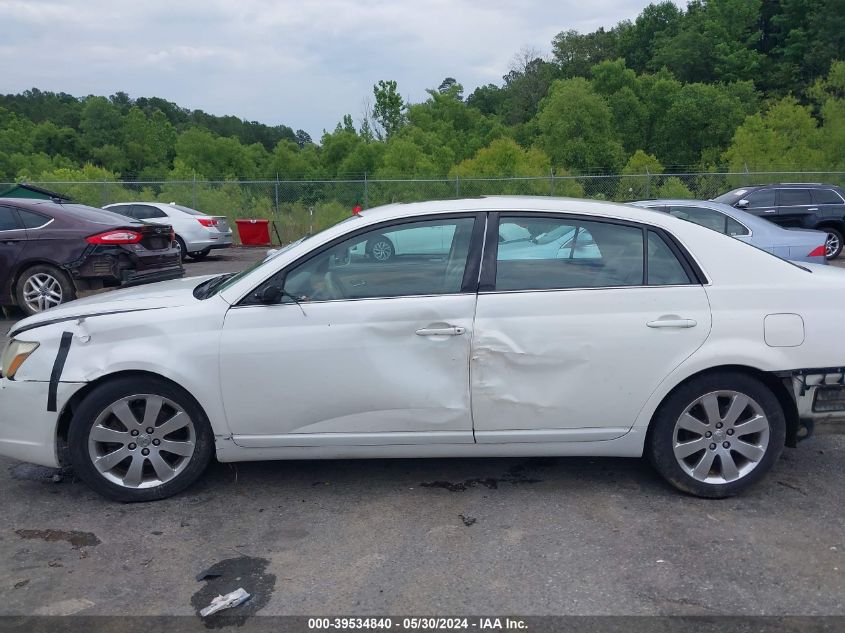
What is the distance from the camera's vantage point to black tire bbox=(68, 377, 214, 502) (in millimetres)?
4250

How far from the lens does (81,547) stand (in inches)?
154

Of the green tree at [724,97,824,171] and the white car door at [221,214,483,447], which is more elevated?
the green tree at [724,97,824,171]

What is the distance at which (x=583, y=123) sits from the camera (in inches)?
1502

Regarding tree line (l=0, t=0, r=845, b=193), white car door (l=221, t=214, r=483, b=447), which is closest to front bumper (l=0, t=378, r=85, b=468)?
white car door (l=221, t=214, r=483, b=447)

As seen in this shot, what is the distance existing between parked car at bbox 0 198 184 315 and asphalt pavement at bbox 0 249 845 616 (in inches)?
198

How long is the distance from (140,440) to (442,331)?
5.74 feet

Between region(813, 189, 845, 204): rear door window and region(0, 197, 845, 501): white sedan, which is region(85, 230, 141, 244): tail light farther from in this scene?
region(813, 189, 845, 204): rear door window

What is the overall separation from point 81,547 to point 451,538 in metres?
1.82

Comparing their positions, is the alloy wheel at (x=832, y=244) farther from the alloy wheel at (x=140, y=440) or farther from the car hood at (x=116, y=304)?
the alloy wheel at (x=140, y=440)

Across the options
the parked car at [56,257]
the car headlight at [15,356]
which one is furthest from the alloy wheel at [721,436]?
the parked car at [56,257]

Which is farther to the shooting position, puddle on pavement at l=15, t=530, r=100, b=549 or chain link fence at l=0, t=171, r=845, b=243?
chain link fence at l=0, t=171, r=845, b=243

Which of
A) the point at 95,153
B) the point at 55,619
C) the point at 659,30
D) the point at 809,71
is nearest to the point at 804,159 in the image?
the point at 809,71

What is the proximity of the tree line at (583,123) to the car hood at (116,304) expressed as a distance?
23.0 m

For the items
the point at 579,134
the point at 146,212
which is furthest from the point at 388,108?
the point at 146,212
